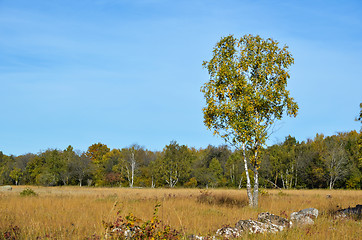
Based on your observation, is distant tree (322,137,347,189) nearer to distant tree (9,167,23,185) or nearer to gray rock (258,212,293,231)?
gray rock (258,212,293,231)

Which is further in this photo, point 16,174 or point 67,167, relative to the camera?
point 16,174

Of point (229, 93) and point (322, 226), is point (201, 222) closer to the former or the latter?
point (322, 226)

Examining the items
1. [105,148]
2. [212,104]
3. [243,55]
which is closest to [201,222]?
[212,104]

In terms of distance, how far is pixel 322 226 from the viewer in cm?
941

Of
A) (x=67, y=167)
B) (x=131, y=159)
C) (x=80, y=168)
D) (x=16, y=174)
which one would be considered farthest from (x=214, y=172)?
(x=16, y=174)

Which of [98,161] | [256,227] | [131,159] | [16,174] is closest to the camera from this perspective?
[256,227]

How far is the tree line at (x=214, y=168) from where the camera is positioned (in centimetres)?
5988

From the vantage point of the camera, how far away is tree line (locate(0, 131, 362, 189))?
196 feet

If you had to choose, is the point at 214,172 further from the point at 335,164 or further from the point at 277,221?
the point at 277,221

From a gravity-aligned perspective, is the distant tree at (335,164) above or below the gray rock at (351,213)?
above

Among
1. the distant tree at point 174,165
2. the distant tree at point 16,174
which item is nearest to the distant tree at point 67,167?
the distant tree at point 16,174

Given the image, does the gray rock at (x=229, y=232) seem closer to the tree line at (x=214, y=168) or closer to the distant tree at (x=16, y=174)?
the tree line at (x=214, y=168)

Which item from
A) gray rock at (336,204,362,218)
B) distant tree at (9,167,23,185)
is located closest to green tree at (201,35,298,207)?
gray rock at (336,204,362,218)

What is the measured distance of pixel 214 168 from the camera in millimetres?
61719
